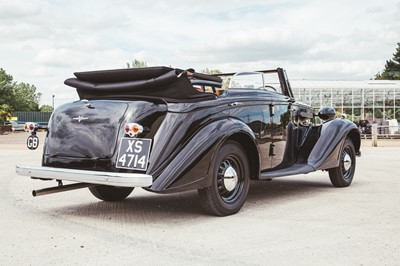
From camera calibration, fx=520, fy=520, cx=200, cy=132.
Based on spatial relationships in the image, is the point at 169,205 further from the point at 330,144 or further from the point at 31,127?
the point at 330,144

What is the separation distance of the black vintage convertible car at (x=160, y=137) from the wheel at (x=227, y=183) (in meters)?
0.01

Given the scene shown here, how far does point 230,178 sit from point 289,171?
1468mm

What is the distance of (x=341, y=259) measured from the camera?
3.76m

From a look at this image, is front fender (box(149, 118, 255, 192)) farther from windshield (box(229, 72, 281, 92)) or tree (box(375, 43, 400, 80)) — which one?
tree (box(375, 43, 400, 80))

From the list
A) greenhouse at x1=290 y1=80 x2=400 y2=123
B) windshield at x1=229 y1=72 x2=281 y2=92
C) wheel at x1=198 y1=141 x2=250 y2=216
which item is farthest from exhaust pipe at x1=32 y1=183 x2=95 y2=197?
greenhouse at x1=290 y1=80 x2=400 y2=123

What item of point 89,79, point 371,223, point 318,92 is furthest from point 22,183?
point 318,92

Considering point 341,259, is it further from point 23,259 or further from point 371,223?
point 23,259

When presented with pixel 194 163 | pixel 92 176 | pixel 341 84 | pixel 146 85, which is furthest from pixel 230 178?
pixel 341 84

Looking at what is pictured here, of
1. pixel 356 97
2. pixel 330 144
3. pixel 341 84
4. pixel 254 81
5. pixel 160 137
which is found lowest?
pixel 330 144

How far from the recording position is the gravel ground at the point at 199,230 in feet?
12.6

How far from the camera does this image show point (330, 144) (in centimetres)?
741

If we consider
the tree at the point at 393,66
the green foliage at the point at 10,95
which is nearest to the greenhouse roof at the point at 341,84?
the green foliage at the point at 10,95

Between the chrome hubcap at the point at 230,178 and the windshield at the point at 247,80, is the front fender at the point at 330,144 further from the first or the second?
the chrome hubcap at the point at 230,178

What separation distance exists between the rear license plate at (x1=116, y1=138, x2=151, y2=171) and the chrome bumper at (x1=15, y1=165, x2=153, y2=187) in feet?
0.65
